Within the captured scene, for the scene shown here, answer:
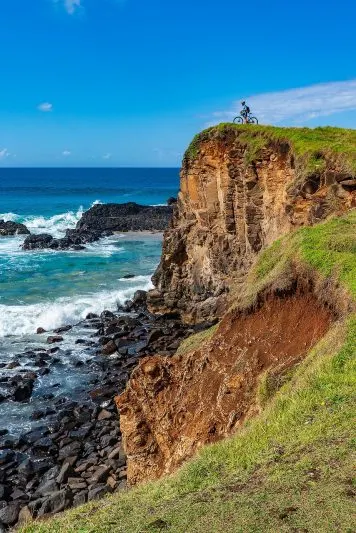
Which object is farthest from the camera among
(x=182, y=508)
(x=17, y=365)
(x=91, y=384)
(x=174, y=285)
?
(x=174, y=285)

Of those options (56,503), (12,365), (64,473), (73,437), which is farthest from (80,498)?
(12,365)

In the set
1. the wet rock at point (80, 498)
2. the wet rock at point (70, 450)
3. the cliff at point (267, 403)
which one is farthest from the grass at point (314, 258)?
the wet rock at point (70, 450)

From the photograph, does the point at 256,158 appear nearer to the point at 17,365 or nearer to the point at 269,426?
the point at 17,365

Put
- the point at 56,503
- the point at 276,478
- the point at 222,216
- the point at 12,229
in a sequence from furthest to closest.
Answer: the point at 12,229 → the point at 222,216 → the point at 56,503 → the point at 276,478

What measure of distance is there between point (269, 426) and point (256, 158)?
75.6 ft

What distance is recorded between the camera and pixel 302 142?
27141mm

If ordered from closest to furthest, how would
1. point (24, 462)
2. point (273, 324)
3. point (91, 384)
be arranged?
point (273, 324) < point (24, 462) < point (91, 384)

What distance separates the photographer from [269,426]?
30.5ft

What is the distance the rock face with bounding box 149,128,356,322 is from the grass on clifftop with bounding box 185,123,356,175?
0.19m

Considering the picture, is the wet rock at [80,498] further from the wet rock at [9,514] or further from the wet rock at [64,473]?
the wet rock at [9,514]

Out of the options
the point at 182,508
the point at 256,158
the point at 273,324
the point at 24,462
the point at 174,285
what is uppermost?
the point at 256,158

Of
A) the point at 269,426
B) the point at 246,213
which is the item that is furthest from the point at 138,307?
the point at 269,426

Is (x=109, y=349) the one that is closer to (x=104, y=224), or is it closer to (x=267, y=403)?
(x=267, y=403)

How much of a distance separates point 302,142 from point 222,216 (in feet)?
28.0
